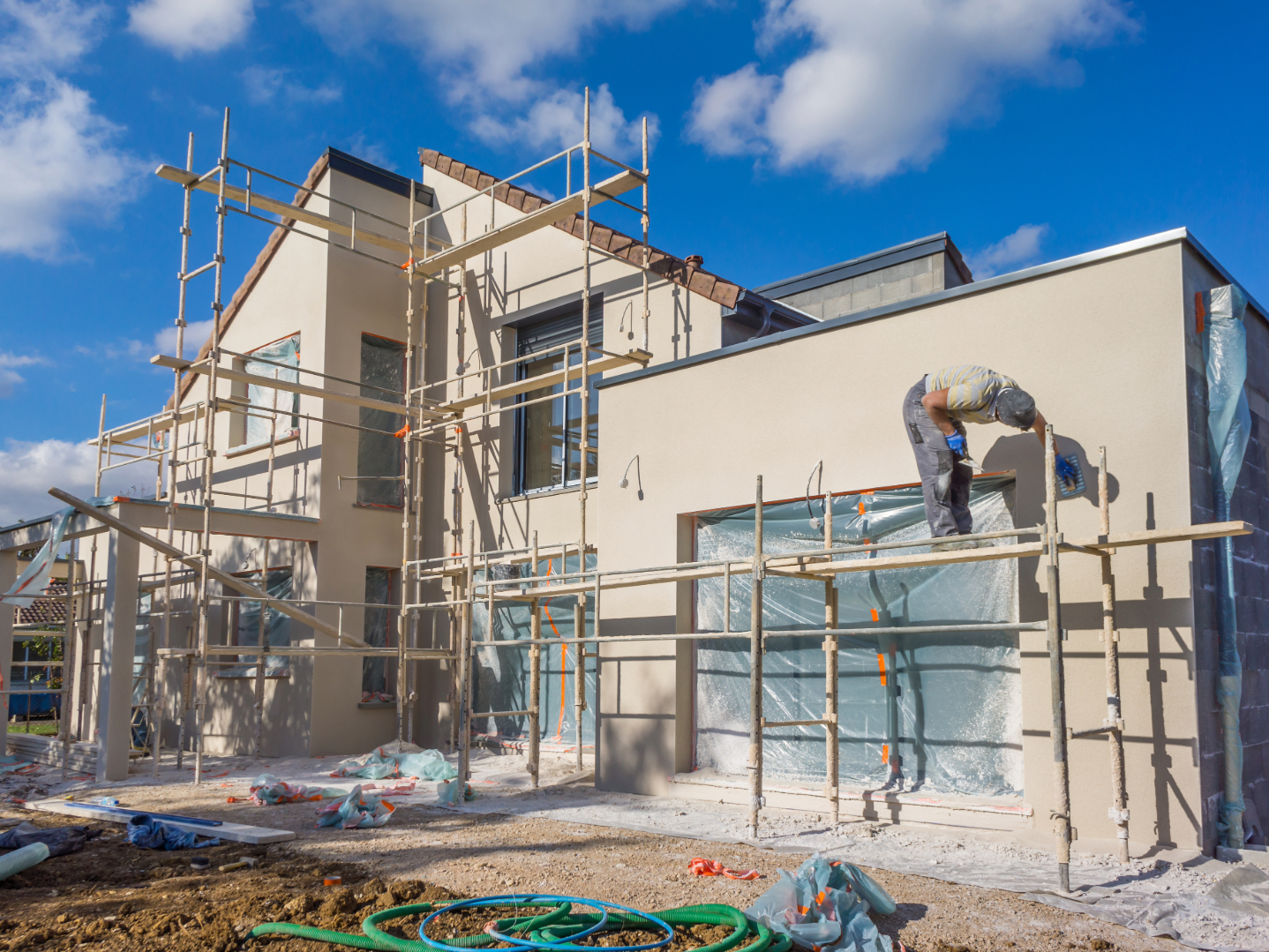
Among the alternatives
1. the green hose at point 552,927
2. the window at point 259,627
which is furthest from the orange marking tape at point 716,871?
the window at point 259,627

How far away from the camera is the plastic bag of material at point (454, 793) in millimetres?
8750

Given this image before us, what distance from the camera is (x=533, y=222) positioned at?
37.7ft

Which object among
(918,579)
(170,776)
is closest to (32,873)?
(170,776)

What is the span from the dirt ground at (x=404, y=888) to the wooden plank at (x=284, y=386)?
564cm

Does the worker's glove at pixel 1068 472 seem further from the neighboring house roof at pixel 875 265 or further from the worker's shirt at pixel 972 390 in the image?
the neighboring house roof at pixel 875 265

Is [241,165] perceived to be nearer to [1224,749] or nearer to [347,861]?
[347,861]

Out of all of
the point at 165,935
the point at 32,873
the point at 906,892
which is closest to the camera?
the point at 165,935

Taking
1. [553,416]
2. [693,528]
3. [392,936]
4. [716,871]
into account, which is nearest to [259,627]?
[553,416]

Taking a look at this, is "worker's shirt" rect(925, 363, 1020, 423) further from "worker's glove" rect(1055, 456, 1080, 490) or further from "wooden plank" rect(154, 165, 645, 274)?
"wooden plank" rect(154, 165, 645, 274)

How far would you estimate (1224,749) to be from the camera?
6250 mm

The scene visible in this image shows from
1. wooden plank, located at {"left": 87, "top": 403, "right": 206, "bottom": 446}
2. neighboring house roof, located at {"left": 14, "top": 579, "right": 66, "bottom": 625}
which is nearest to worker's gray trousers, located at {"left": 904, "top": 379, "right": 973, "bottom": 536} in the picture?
wooden plank, located at {"left": 87, "top": 403, "right": 206, "bottom": 446}

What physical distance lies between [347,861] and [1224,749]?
5.66 metres

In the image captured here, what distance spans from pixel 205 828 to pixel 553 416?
6246 mm

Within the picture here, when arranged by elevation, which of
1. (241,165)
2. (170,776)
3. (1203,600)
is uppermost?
(241,165)
